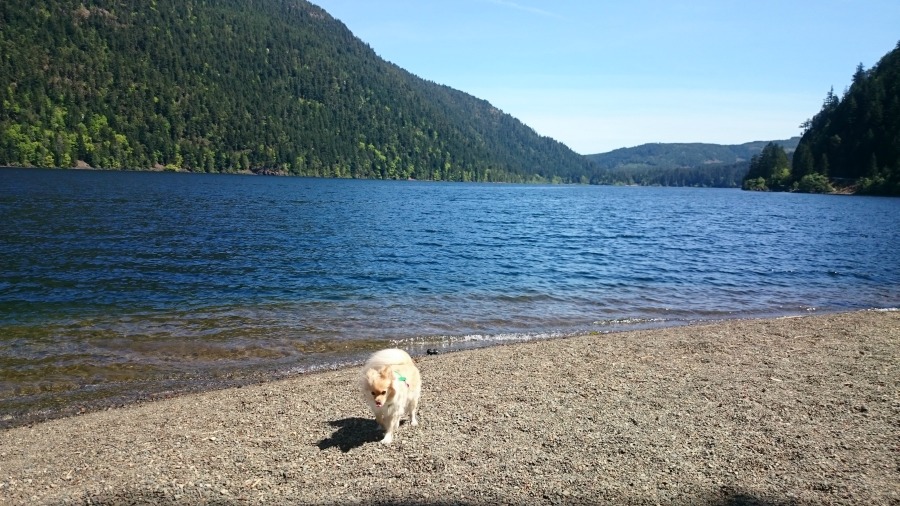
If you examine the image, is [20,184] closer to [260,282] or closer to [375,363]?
[260,282]

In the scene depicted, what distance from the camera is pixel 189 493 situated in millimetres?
6867

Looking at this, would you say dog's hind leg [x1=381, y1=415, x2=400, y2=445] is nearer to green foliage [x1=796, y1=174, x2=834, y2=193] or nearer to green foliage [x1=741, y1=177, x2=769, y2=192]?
green foliage [x1=796, y1=174, x2=834, y2=193]

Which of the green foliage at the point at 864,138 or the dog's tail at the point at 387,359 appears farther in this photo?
the green foliage at the point at 864,138

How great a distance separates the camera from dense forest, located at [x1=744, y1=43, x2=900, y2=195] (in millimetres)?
134750

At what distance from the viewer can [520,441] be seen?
8.24 m

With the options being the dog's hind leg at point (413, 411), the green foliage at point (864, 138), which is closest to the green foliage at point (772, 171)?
the green foliage at point (864, 138)

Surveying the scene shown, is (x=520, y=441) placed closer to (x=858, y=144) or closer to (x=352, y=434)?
(x=352, y=434)

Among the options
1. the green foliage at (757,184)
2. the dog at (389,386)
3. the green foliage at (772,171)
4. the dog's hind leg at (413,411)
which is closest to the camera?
the dog at (389,386)

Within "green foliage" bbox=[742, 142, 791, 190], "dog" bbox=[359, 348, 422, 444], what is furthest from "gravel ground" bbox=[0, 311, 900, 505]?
"green foliage" bbox=[742, 142, 791, 190]

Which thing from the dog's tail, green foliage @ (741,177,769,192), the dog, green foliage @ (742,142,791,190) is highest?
green foliage @ (742,142,791,190)

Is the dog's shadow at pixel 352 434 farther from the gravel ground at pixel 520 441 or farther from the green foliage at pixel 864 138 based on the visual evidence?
the green foliage at pixel 864 138

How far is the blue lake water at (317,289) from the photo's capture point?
14.8 m

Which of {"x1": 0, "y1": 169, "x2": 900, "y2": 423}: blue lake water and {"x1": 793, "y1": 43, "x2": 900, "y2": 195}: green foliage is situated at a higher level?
{"x1": 793, "y1": 43, "x2": 900, "y2": 195}: green foliage

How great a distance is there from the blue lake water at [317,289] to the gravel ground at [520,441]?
3.51 m
